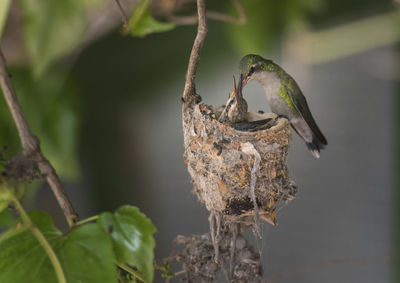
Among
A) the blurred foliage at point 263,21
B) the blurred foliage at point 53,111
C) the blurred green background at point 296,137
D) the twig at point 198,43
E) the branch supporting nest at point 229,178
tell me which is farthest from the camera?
the blurred green background at point 296,137

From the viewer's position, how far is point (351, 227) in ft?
11.6

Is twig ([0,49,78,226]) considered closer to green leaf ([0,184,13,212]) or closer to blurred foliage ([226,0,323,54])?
green leaf ([0,184,13,212])

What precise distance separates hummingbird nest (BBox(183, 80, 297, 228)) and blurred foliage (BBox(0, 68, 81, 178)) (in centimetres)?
44

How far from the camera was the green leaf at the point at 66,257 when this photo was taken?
635 mm

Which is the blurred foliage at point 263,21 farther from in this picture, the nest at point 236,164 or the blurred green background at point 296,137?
the blurred green background at point 296,137

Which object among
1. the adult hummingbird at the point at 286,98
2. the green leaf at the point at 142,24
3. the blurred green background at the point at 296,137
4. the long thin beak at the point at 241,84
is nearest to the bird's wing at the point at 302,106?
the adult hummingbird at the point at 286,98

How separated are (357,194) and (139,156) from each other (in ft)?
6.47

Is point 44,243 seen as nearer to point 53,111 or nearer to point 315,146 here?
point 315,146

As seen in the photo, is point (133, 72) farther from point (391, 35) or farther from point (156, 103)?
point (391, 35)

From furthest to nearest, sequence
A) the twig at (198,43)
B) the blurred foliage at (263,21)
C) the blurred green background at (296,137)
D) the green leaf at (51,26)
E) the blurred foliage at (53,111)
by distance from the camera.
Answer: the blurred green background at (296,137) → the blurred foliage at (263,21) → the blurred foliage at (53,111) → the green leaf at (51,26) → the twig at (198,43)

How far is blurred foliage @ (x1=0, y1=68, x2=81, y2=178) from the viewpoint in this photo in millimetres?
1178

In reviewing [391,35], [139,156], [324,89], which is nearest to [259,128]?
[391,35]

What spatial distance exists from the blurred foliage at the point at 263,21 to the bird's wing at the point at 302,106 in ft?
1.05

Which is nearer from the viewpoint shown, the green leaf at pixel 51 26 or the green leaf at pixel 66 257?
the green leaf at pixel 66 257
